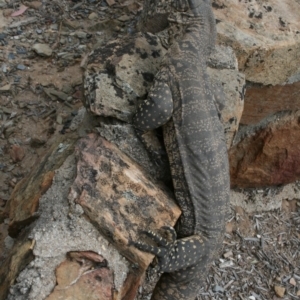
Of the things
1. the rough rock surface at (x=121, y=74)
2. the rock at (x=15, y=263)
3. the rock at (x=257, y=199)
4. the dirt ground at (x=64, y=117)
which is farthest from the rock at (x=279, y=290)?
the rock at (x=15, y=263)

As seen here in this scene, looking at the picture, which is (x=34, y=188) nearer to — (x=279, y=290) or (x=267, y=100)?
(x=267, y=100)

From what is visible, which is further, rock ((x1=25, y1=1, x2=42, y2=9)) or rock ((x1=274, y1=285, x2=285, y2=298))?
rock ((x1=25, y1=1, x2=42, y2=9))

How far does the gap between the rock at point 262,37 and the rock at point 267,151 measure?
482 millimetres

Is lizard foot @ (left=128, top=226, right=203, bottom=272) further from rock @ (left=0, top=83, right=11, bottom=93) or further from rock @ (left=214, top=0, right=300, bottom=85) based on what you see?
rock @ (left=0, top=83, right=11, bottom=93)

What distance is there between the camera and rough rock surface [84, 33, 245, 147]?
3.13m

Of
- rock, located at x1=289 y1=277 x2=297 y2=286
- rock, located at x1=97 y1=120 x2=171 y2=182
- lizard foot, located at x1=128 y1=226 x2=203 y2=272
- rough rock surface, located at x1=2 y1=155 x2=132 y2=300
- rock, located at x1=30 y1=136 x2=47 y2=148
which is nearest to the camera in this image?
rough rock surface, located at x1=2 y1=155 x2=132 y2=300

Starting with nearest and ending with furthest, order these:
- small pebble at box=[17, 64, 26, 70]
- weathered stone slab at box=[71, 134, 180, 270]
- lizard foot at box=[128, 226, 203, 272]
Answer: weathered stone slab at box=[71, 134, 180, 270] < lizard foot at box=[128, 226, 203, 272] < small pebble at box=[17, 64, 26, 70]

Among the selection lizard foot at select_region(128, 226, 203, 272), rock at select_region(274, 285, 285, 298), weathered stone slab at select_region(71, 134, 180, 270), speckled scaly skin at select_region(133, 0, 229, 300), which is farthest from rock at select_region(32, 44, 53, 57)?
rock at select_region(274, 285, 285, 298)

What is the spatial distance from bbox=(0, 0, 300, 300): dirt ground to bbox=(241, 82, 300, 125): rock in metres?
1.01

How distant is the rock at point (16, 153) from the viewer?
404 cm

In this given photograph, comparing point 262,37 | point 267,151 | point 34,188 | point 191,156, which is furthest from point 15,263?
point 267,151

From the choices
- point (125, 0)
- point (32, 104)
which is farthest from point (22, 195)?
point (125, 0)

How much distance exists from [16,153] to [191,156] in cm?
166

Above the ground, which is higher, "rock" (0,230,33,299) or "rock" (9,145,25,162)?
"rock" (0,230,33,299)
